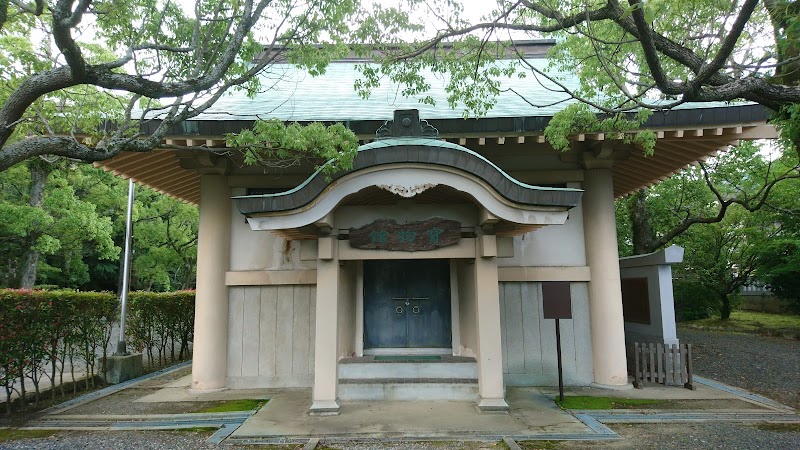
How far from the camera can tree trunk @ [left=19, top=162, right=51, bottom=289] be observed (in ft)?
55.3

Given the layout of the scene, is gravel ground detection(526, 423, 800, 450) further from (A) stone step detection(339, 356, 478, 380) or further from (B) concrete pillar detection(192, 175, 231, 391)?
(B) concrete pillar detection(192, 175, 231, 391)

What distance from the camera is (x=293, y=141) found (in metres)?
5.85

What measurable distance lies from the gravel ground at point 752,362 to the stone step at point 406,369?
158 inches

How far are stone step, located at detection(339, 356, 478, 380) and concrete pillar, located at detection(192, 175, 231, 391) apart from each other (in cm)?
235

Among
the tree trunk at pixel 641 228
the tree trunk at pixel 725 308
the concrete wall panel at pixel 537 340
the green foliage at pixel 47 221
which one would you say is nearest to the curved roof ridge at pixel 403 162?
the concrete wall panel at pixel 537 340

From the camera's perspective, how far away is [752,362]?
35.8ft

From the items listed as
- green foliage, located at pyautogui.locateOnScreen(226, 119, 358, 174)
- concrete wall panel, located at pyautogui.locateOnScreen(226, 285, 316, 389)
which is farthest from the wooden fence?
green foliage, located at pyautogui.locateOnScreen(226, 119, 358, 174)

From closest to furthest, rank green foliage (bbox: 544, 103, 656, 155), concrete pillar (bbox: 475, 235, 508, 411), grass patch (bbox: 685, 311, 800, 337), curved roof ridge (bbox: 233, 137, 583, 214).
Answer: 1. curved roof ridge (bbox: 233, 137, 583, 214)
2. concrete pillar (bbox: 475, 235, 508, 411)
3. green foliage (bbox: 544, 103, 656, 155)
4. grass patch (bbox: 685, 311, 800, 337)

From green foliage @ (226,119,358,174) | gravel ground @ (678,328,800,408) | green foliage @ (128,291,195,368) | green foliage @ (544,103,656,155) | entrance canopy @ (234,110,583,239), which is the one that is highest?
green foliage @ (544,103,656,155)

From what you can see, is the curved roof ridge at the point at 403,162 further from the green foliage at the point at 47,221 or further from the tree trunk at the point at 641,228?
the green foliage at the point at 47,221

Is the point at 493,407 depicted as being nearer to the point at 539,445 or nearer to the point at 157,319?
the point at 539,445

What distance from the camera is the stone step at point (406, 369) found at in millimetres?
7008

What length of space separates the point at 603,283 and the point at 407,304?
3.42m

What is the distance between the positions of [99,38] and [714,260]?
72.3ft
